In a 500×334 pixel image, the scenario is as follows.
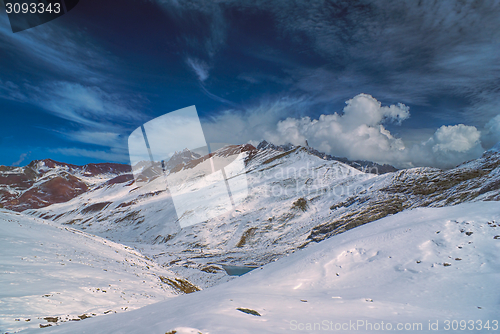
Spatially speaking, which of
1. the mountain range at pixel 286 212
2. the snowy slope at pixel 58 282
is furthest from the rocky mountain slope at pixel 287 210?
the snowy slope at pixel 58 282

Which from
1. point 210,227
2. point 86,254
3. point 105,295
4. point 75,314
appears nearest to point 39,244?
point 86,254

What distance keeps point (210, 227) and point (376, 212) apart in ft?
197

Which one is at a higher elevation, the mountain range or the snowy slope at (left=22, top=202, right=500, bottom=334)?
the mountain range

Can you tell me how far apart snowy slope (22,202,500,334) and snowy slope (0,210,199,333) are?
8.65ft

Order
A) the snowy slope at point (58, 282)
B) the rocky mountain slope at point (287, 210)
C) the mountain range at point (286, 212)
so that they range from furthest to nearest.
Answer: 1. the rocky mountain slope at point (287, 210)
2. the mountain range at point (286, 212)
3. the snowy slope at point (58, 282)

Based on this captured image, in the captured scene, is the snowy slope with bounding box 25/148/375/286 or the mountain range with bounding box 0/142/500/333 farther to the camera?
the snowy slope with bounding box 25/148/375/286

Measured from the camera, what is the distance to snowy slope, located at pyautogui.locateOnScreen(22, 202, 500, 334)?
25.6ft

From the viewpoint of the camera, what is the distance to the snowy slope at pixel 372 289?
780cm

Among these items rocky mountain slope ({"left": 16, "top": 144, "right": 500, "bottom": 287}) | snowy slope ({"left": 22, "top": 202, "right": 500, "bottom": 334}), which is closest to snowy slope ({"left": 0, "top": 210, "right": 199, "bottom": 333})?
snowy slope ({"left": 22, "top": 202, "right": 500, "bottom": 334})

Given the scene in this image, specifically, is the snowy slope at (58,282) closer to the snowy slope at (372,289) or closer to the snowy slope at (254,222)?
the snowy slope at (372,289)

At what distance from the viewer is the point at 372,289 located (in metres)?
12.6

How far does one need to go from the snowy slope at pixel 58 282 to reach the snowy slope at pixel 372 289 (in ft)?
8.65

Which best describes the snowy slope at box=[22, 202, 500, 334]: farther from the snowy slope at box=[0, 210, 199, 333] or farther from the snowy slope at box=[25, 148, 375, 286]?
the snowy slope at box=[25, 148, 375, 286]

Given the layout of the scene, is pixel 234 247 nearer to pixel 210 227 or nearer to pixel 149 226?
pixel 210 227
